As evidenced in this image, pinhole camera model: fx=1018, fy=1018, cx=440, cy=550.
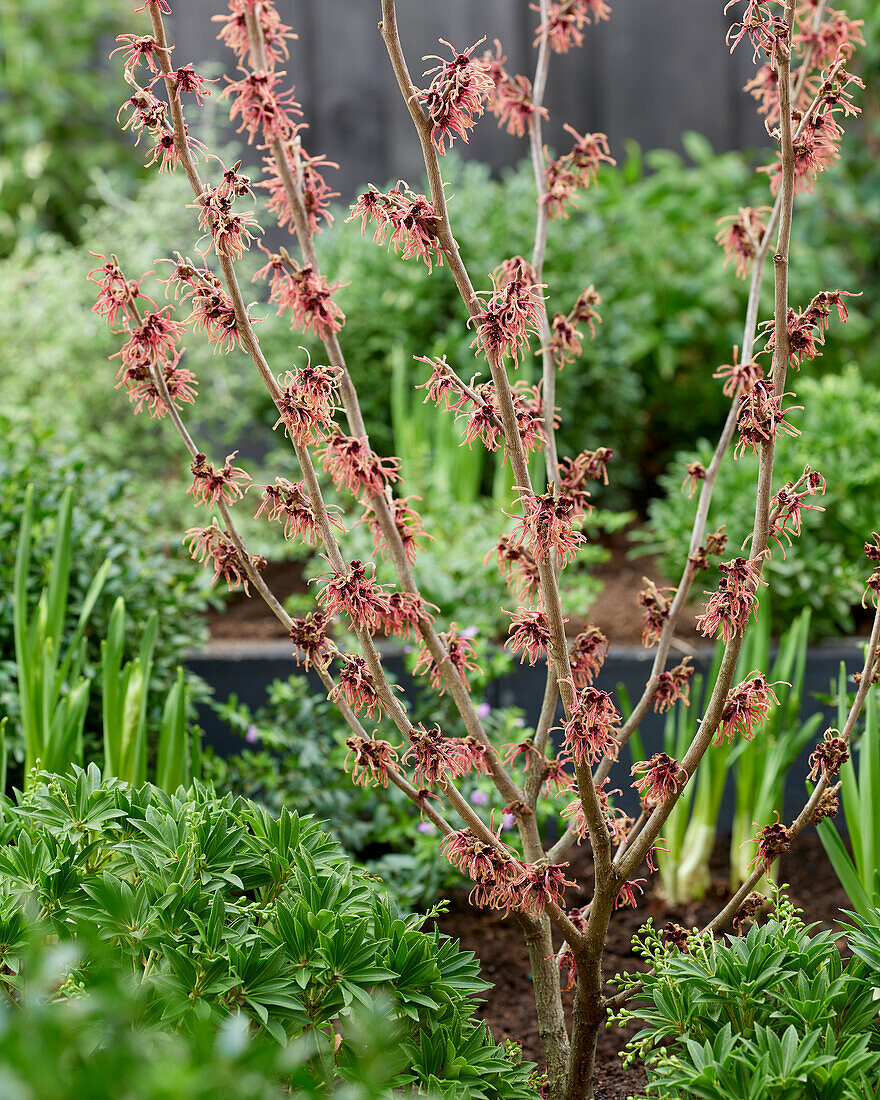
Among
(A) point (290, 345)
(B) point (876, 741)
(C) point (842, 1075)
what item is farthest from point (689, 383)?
(C) point (842, 1075)

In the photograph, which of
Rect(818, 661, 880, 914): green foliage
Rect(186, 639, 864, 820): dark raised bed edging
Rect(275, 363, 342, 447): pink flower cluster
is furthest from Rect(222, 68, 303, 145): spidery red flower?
Rect(186, 639, 864, 820): dark raised bed edging

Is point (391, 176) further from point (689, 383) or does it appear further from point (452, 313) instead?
point (689, 383)

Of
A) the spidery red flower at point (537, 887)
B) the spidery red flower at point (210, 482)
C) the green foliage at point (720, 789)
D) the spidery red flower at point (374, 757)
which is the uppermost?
the spidery red flower at point (210, 482)

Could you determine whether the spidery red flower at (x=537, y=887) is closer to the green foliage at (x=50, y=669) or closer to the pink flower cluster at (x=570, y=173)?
the green foliage at (x=50, y=669)

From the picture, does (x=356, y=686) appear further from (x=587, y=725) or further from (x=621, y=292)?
(x=621, y=292)

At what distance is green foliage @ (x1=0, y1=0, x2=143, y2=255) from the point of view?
4930mm

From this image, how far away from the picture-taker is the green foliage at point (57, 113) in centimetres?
493

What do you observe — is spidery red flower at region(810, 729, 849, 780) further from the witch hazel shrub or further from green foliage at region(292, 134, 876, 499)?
green foliage at region(292, 134, 876, 499)

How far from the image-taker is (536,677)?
284 cm

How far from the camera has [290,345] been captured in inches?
157

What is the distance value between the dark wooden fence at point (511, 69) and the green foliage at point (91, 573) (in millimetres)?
3063

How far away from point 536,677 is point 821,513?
1019 mm

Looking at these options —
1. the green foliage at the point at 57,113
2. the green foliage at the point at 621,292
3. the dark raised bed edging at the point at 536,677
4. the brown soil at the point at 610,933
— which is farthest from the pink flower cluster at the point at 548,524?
the green foliage at the point at 57,113

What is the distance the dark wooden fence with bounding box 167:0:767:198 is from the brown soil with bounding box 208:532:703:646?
2425mm
